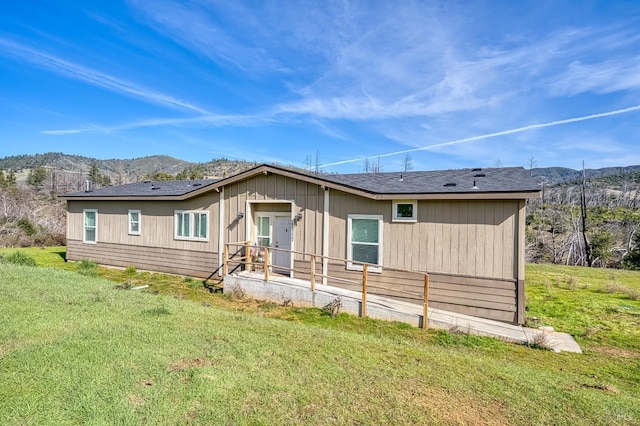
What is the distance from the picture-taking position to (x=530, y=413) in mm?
3236

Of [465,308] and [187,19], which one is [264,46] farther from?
[465,308]

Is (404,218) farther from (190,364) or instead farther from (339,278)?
(190,364)

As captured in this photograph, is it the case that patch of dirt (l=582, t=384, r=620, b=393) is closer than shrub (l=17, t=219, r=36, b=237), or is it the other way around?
patch of dirt (l=582, t=384, r=620, b=393)

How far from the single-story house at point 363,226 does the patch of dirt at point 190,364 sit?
5127 millimetres

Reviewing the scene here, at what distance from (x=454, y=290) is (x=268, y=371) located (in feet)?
18.1

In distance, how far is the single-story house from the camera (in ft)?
24.7

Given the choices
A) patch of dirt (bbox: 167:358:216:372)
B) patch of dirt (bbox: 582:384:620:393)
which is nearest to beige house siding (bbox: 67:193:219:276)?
patch of dirt (bbox: 167:358:216:372)

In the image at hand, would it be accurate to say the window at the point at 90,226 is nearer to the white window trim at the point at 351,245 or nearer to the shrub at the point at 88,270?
the shrub at the point at 88,270

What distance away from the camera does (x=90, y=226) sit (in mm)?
14406

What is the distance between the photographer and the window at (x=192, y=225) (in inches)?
456

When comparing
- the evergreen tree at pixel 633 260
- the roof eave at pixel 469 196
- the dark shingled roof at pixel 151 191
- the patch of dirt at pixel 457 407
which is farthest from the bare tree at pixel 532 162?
the patch of dirt at pixel 457 407

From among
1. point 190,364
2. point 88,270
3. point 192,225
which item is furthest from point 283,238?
point 88,270

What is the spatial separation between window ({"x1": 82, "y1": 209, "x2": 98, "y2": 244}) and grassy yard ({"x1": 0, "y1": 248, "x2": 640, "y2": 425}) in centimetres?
775

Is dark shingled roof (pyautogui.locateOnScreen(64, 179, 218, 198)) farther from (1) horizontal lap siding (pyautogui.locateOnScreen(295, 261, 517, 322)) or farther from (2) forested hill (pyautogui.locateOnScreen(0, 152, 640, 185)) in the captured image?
(2) forested hill (pyautogui.locateOnScreen(0, 152, 640, 185))
